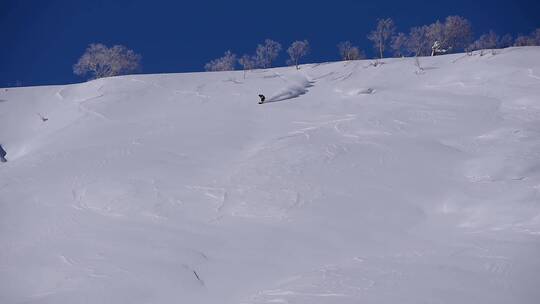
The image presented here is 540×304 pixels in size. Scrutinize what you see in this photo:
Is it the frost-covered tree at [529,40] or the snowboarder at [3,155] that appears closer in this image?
the snowboarder at [3,155]

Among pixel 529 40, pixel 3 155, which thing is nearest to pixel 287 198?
pixel 3 155

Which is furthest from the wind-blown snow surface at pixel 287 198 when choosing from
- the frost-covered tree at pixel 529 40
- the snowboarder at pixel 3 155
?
the frost-covered tree at pixel 529 40

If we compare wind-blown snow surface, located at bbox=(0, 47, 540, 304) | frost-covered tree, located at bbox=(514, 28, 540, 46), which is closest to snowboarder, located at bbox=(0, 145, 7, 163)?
wind-blown snow surface, located at bbox=(0, 47, 540, 304)

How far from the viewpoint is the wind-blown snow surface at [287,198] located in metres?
6.01

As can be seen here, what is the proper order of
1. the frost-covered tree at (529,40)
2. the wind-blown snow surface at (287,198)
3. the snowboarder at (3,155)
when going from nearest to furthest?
the wind-blown snow surface at (287,198) < the snowboarder at (3,155) < the frost-covered tree at (529,40)

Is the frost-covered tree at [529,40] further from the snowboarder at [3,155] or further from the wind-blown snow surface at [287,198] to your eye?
the snowboarder at [3,155]

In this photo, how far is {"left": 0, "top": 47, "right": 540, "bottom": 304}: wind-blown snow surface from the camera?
19.7ft

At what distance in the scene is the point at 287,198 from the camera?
8.77 meters

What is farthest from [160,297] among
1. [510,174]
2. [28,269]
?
[510,174]

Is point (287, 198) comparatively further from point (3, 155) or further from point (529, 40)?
point (529, 40)

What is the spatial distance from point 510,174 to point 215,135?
810 centimetres

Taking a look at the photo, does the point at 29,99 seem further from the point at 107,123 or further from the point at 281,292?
the point at 281,292

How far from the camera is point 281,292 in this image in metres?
5.73

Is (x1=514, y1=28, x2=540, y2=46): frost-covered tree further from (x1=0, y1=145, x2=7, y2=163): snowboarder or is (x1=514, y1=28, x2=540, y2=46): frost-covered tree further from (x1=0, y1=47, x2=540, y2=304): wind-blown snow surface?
(x1=0, y1=145, x2=7, y2=163): snowboarder
